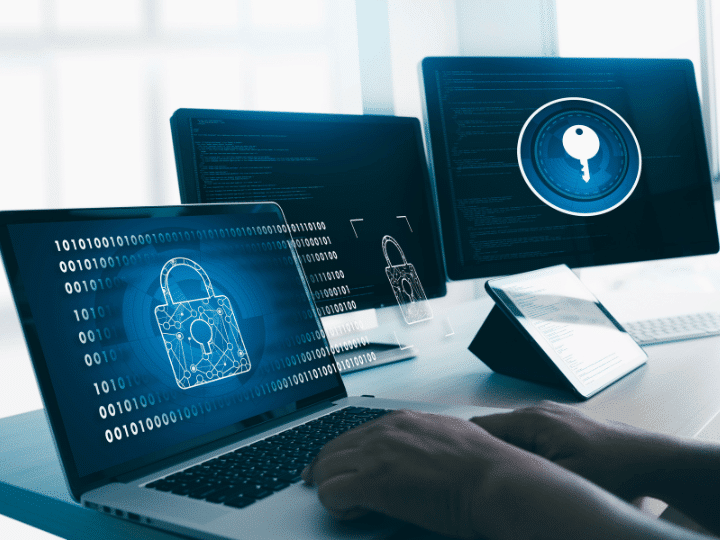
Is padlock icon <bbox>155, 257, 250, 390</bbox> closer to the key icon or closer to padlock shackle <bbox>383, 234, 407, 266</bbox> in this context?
padlock shackle <bbox>383, 234, 407, 266</bbox>

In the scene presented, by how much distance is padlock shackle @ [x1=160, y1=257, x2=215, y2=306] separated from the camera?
591 mm

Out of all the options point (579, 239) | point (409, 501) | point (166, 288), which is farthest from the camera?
point (579, 239)

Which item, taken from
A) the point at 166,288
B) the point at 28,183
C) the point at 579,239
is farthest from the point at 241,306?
the point at 28,183

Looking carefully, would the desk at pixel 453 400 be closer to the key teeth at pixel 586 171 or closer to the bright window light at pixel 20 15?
the key teeth at pixel 586 171

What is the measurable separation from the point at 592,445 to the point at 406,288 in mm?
561

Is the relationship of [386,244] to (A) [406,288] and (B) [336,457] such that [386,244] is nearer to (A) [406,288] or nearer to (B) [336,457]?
(A) [406,288]

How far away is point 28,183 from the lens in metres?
1.52

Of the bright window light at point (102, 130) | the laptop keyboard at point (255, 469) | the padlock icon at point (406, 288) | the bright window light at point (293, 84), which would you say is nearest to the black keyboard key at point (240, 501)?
the laptop keyboard at point (255, 469)

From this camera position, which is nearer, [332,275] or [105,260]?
[105,260]


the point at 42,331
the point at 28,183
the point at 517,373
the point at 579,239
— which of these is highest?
the point at 28,183

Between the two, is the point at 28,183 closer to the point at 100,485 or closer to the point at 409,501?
the point at 100,485

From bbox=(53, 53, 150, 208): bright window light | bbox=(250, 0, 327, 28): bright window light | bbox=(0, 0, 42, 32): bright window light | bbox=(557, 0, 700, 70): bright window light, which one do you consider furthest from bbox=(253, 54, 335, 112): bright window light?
bbox=(557, 0, 700, 70): bright window light

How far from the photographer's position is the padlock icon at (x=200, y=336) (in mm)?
576

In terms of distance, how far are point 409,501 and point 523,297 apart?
1.64ft
